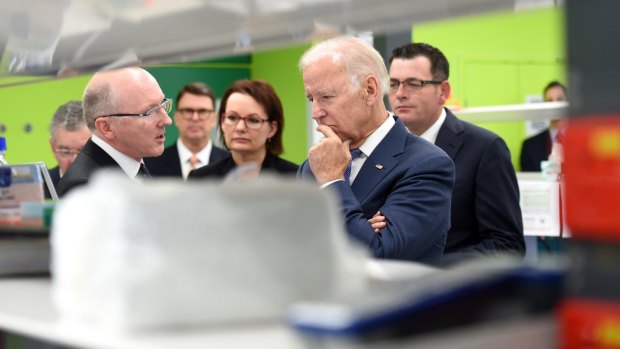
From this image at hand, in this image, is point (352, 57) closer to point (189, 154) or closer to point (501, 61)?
point (189, 154)

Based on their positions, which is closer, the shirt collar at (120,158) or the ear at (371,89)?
the ear at (371,89)

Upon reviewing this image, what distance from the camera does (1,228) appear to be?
206 cm

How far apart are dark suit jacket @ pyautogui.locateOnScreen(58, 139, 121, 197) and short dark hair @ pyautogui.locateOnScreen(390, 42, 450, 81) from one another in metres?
1.76

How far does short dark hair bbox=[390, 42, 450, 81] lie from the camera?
5.05 m

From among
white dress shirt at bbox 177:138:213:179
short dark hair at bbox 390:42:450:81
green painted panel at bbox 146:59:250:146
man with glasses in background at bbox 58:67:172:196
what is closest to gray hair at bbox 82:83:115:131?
man with glasses in background at bbox 58:67:172:196

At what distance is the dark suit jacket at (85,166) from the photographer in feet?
11.5

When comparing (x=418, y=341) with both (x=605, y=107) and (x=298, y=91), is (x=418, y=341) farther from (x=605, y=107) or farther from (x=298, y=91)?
(x=298, y=91)

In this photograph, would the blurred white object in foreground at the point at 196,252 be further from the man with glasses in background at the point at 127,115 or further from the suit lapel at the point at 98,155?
the man with glasses in background at the point at 127,115

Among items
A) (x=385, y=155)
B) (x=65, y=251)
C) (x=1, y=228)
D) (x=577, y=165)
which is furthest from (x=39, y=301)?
(x=385, y=155)

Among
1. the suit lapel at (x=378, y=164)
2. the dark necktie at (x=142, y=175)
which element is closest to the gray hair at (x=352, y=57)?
the suit lapel at (x=378, y=164)

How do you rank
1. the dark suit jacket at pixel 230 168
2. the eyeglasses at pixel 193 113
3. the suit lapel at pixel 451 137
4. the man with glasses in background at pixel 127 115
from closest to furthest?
1. the man with glasses in background at pixel 127 115
2. the suit lapel at pixel 451 137
3. the dark suit jacket at pixel 230 168
4. the eyeglasses at pixel 193 113

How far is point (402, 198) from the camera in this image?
3.16 m

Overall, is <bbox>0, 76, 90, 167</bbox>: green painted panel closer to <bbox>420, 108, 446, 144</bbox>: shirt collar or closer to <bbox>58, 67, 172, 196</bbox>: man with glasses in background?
<bbox>58, 67, 172, 196</bbox>: man with glasses in background

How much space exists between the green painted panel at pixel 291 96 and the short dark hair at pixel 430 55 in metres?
5.17
